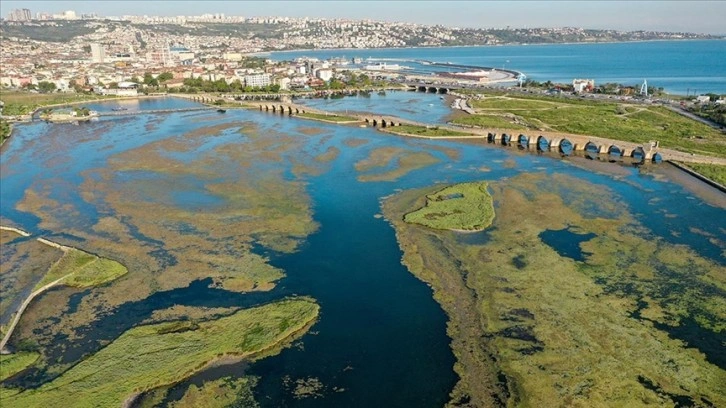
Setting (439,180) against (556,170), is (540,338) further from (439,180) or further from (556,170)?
(556,170)

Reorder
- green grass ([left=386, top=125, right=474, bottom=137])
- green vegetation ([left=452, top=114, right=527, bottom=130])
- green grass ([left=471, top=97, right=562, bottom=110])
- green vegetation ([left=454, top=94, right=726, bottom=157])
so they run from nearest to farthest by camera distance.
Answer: green vegetation ([left=454, top=94, right=726, bottom=157]) < green grass ([left=386, top=125, right=474, bottom=137]) < green vegetation ([left=452, top=114, right=527, bottom=130]) < green grass ([left=471, top=97, right=562, bottom=110])

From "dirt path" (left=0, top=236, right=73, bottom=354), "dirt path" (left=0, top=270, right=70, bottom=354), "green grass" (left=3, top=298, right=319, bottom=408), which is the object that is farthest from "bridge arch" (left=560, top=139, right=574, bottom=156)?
"dirt path" (left=0, top=270, right=70, bottom=354)

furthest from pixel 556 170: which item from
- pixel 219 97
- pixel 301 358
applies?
pixel 219 97

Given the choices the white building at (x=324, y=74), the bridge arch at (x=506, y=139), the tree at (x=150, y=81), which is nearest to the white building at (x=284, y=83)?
the white building at (x=324, y=74)

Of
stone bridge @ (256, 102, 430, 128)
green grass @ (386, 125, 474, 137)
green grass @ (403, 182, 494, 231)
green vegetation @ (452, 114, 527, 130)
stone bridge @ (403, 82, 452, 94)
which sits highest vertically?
stone bridge @ (403, 82, 452, 94)

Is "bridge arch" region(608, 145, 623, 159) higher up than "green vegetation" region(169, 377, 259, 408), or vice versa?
"bridge arch" region(608, 145, 623, 159)

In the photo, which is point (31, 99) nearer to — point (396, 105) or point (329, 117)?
point (329, 117)

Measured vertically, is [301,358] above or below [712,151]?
below

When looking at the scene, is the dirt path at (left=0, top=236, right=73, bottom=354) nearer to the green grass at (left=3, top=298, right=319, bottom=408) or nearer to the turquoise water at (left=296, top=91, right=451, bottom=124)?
the green grass at (left=3, top=298, right=319, bottom=408)
